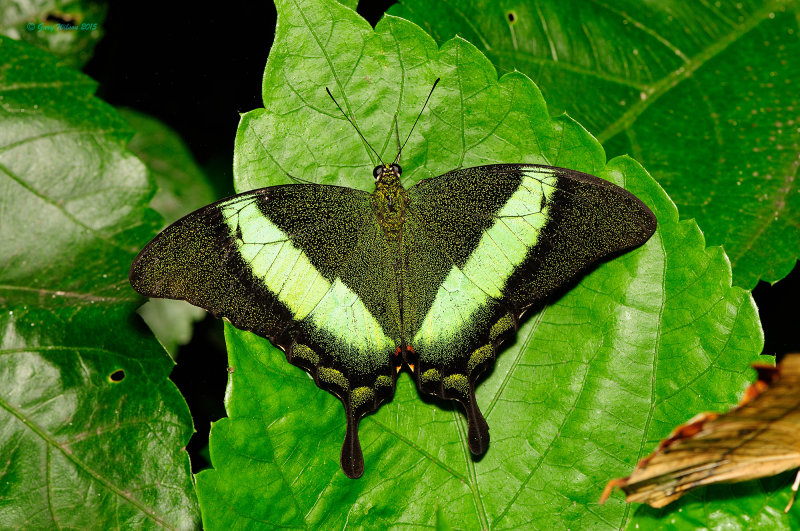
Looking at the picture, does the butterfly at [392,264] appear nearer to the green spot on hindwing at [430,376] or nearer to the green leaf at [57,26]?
the green spot on hindwing at [430,376]

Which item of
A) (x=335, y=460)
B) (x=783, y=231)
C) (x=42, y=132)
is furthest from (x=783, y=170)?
(x=42, y=132)

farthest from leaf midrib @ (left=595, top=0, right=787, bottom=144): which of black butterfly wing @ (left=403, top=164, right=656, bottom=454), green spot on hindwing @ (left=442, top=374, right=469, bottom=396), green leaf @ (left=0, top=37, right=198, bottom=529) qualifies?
green leaf @ (left=0, top=37, right=198, bottom=529)

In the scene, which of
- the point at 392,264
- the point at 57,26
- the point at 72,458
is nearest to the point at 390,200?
the point at 392,264

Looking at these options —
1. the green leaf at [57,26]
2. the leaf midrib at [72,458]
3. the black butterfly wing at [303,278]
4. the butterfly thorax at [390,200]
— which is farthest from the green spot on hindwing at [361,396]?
the green leaf at [57,26]

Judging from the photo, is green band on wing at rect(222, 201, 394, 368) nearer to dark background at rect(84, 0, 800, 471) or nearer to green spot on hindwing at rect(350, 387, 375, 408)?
green spot on hindwing at rect(350, 387, 375, 408)

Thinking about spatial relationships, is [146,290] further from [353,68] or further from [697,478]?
[697,478]

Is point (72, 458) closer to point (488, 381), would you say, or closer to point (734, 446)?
point (488, 381)
